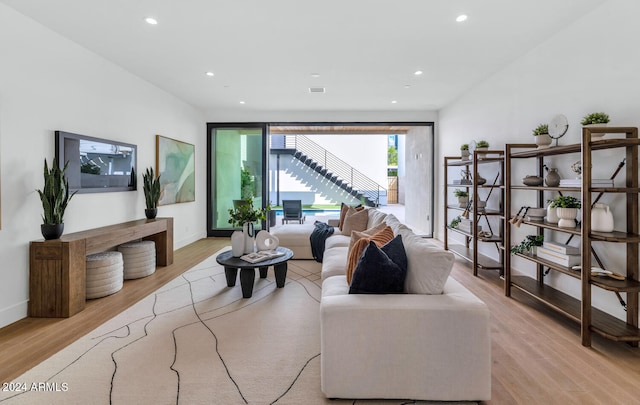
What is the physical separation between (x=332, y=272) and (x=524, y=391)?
60.1 inches

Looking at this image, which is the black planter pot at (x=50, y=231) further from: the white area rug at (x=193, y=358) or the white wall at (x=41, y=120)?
the white area rug at (x=193, y=358)

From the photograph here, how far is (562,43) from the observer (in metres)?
3.20

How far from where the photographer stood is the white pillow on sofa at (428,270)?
190 centimetres

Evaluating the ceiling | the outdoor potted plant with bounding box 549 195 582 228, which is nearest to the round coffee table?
the ceiling

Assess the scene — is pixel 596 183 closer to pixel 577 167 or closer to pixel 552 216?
pixel 577 167

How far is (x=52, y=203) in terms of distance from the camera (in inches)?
116

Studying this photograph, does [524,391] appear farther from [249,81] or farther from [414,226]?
[414,226]

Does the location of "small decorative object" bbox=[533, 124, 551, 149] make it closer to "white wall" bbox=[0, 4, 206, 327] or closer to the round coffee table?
the round coffee table

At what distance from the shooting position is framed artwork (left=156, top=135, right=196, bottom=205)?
17.3 ft

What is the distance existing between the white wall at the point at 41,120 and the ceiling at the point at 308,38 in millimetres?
189

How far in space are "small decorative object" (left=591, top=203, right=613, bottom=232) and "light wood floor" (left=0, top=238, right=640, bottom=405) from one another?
0.87m

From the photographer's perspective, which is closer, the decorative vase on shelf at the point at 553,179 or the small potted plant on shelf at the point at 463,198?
the decorative vase on shelf at the point at 553,179

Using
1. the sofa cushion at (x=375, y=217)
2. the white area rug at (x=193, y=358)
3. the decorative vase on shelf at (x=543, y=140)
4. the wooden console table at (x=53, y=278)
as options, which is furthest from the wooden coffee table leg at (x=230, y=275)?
the decorative vase on shelf at (x=543, y=140)

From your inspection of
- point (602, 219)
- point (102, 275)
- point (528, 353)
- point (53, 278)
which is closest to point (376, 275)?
point (528, 353)
